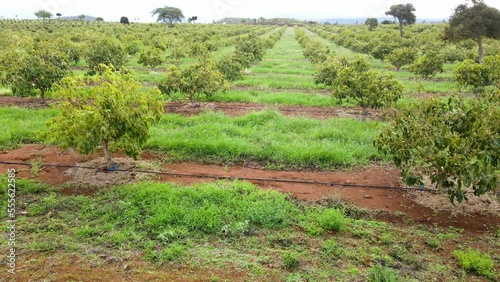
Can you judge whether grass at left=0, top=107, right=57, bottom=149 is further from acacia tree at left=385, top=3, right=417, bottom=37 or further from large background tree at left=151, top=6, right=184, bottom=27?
large background tree at left=151, top=6, right=184, bottom=27

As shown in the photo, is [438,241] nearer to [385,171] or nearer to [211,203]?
[385,171]

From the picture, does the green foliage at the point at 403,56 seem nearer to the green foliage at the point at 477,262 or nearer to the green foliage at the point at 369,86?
the green foliage at the point at 369,86

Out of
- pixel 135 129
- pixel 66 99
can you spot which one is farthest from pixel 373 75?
pixel 66 99

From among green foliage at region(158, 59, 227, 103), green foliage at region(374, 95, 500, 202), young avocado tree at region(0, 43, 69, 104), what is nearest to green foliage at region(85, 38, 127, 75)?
young avocado tree at region(0, 43, 69, 104)

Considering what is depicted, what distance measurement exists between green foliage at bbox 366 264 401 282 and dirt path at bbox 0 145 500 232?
1.78 metres

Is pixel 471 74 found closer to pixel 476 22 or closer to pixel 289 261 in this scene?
pixel 476 22

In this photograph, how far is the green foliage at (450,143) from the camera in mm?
6422

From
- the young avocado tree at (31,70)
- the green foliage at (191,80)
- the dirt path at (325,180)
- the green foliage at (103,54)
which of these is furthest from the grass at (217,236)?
the green foliage at (103,54)

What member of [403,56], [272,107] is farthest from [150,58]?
[403,56]

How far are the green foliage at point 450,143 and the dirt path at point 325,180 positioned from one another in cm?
74

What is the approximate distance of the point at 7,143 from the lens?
35.6 ft

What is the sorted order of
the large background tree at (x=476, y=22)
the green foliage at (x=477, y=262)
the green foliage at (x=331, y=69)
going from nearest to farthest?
the green foliage at (x=477, y=262) → the green foliage at (x=331, y=69) → the large background tree at (x=476, y=22)

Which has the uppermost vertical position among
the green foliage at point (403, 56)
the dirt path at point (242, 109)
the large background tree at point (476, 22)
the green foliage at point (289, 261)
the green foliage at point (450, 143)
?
the large background tree at point (476, 22)

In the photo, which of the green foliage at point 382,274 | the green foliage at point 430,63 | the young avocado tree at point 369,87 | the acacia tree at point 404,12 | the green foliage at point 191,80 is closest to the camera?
the green foliage at point 382,274
